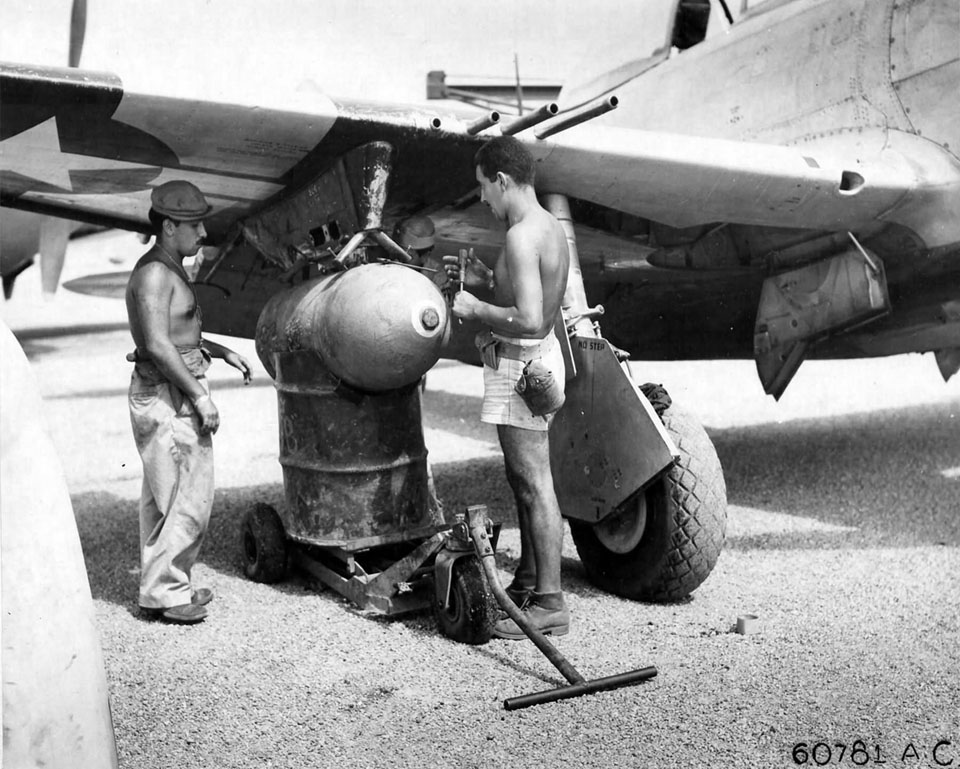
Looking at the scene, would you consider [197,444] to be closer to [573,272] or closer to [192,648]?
[192,648]

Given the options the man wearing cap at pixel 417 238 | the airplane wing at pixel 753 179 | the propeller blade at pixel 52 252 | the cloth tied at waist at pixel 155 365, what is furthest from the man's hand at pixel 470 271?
the propeller blade at pixel 52 252

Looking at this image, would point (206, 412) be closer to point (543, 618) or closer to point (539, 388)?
point (539, 388)

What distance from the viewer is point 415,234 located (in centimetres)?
418

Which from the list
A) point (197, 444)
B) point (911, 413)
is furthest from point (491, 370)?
point (911, 413)

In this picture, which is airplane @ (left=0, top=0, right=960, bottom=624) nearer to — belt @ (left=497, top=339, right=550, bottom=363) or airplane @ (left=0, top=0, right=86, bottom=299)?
belt @ (left=497, top=339, right=550, bottom=363)

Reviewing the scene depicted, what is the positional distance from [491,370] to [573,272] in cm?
73

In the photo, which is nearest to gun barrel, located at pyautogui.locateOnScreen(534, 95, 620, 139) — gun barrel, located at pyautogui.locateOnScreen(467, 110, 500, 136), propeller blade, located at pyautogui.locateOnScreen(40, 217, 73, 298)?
gun barrel, located at pyautogui.locateOnScreen(467, 110, 500, 136)

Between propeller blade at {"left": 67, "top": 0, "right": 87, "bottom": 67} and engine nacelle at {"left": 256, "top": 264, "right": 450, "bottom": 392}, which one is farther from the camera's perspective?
propeller blade at {"left": 67, "top": 0, "right": 87, "bottom": 67}

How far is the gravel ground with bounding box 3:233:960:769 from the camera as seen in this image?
8.25 ft

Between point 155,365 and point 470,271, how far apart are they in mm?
1313

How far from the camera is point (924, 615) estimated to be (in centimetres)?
350

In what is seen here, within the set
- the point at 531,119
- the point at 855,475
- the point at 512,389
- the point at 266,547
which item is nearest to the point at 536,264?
the point at 512,389

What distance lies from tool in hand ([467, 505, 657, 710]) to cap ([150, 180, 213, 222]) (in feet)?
5.41

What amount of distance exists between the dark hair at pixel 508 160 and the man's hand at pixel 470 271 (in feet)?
Result: 1.10
